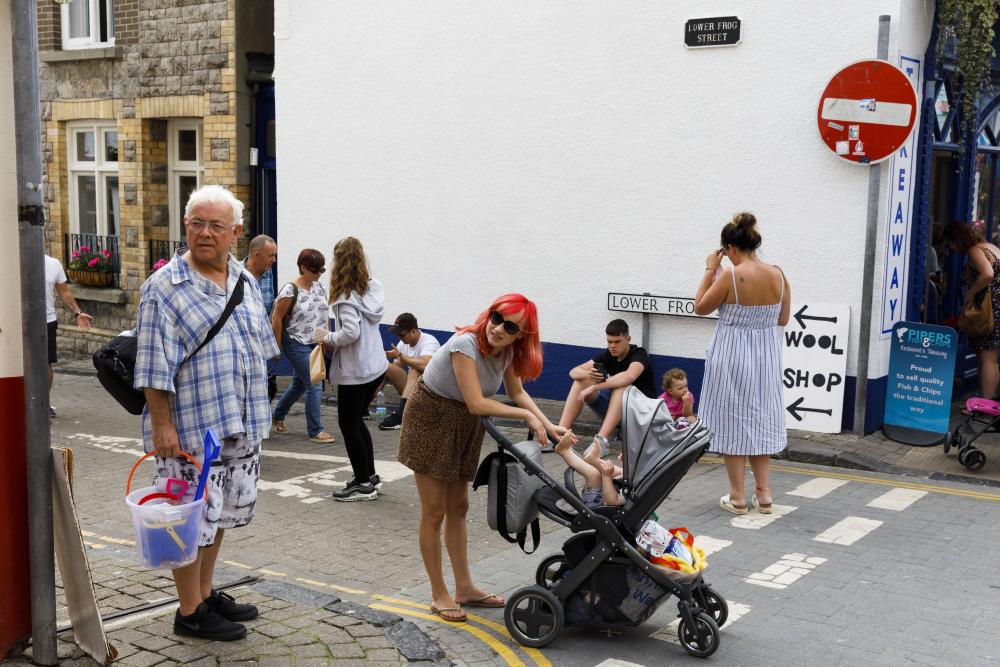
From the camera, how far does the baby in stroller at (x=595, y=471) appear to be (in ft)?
16.7

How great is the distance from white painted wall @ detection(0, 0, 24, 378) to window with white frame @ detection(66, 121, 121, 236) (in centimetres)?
1175

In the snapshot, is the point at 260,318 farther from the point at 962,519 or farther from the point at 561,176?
the point at 561,176

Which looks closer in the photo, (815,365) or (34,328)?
(34,328)

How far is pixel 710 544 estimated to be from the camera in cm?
699

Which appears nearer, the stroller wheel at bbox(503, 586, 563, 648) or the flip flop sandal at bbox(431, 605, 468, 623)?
the stroller wheel at bbox(503, 586, 563, 648)

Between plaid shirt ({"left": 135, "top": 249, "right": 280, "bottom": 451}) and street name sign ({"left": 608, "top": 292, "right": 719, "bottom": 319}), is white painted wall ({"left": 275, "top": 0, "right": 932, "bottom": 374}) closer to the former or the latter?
street name sign ({"left": 608, "top": 292, "right": 719, "bottom": 319})

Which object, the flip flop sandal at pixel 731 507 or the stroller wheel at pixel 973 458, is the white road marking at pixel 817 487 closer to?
the flip flop sandal at pixel 731 507

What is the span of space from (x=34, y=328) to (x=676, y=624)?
3306mm

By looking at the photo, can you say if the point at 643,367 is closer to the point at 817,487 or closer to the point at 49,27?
the point at 817,487

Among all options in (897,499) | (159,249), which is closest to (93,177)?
(159,249)

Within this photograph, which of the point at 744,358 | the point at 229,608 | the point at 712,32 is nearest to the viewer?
the point at 229,608

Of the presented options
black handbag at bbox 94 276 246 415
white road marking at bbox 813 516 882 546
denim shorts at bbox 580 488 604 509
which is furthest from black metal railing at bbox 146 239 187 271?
denim shorts at bbox 580 488 604 509

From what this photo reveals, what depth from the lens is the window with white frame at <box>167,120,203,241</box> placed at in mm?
15008

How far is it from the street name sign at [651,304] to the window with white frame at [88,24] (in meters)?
8.73
